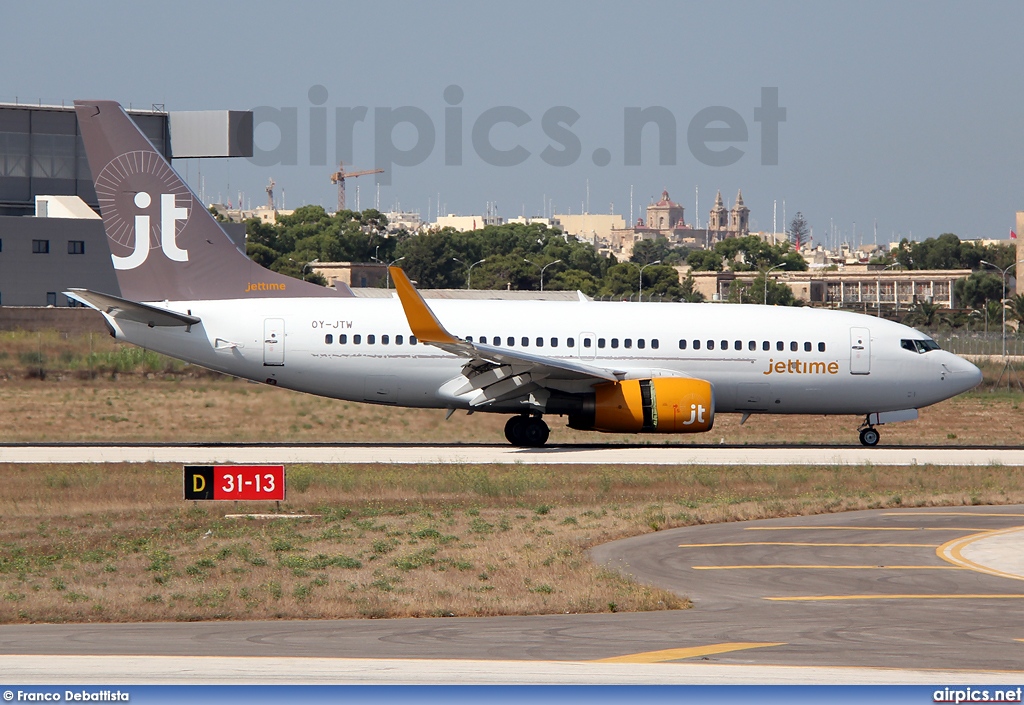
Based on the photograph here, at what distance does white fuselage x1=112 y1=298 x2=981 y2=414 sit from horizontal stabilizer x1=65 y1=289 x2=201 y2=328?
0.27 meters

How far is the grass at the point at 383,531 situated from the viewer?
17219mm

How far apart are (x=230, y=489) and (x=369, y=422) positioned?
61.4ft

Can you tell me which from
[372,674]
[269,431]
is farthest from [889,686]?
[269,431]

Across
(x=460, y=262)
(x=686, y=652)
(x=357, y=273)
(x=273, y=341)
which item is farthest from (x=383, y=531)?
(x=460, y=262)

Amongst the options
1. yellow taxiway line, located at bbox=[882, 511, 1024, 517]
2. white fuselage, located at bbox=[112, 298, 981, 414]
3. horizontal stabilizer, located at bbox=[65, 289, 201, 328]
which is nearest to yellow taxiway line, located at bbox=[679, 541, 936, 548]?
yellow taxiway line, located at bbox=[882, 511, 1024, 517]

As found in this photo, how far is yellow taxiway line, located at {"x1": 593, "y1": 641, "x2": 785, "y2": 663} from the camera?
13531mm

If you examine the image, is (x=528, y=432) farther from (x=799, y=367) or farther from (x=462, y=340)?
(x=799, y=367)

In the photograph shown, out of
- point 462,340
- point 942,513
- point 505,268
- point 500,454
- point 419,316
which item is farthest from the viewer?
point 505,268

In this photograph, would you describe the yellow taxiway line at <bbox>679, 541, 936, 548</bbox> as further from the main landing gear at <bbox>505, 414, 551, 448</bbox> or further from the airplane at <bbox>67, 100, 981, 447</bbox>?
the main landing gear at <bbox>505, 414, 551, 448</bbox>

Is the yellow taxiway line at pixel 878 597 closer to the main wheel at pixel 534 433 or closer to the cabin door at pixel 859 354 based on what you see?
the main wheel at pixel 534 433

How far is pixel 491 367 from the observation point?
3512cm

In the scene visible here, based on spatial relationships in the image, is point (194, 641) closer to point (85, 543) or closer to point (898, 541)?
point (85, 543)

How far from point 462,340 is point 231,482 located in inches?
402

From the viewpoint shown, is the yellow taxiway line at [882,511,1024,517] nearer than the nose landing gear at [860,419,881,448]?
Yes
